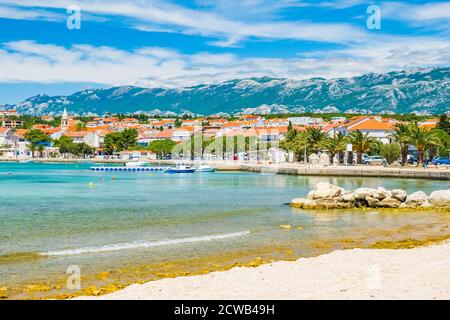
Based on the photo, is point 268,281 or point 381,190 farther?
point 381,190

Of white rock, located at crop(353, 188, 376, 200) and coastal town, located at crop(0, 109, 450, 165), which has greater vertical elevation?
coastal town, located at crop(0, 109, 450, 165)

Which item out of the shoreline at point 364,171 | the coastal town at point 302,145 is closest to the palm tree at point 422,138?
the coastal town at point 302,145

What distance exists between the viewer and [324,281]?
13148 mm

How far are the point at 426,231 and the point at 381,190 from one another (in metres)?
11.2

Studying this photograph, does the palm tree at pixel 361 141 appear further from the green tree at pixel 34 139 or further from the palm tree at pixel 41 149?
the green tree at pixel 34 139

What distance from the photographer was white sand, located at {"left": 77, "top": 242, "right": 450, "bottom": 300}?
11297 millimetres

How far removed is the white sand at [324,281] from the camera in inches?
445

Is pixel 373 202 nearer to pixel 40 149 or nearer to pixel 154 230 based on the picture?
Answer: pixel 154 230

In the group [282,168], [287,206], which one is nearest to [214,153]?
[282,168]

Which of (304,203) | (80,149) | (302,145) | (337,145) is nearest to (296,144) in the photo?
(302,145)

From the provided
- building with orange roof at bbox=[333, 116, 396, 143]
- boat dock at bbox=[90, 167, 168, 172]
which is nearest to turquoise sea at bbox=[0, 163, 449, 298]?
boat dock at bbox=[90, 167, 168, 172]

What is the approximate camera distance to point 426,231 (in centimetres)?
2530

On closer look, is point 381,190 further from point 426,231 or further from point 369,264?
point 369,264

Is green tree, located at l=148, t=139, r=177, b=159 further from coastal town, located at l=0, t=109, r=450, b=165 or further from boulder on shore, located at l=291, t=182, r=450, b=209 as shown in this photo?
boulder on shore, located at l=291, t=182, r=450, b=209
